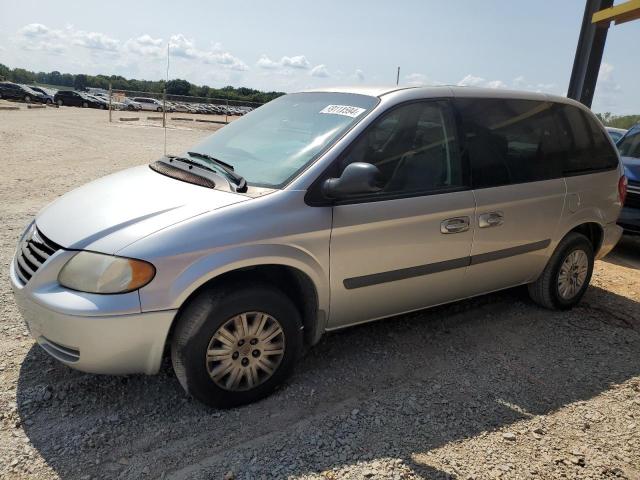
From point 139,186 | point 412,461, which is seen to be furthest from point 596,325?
point 139,186

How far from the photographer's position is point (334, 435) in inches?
110

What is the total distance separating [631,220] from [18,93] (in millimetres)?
46746

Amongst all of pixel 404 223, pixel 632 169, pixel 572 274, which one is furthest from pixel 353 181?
pixel 632 169

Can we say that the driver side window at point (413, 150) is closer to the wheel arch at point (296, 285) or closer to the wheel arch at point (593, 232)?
the wheel arch at point (296, 285)

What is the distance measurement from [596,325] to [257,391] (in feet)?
10.3

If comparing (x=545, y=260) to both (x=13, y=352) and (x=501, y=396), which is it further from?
(x=13, y=352)

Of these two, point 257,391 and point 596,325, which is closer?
point 257,391

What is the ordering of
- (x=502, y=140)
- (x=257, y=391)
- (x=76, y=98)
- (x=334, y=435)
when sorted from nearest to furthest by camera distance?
(x=334, y=435)
(x=257, y=391)
(x=502, y=140)
(x=76, y=98)

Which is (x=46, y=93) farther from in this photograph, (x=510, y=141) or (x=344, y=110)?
(x=510, y=141)

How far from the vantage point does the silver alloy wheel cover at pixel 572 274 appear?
4.59 metres

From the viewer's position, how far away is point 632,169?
23.7 ft

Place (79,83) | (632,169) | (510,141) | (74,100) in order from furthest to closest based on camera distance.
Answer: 1. (79,83)
2. (74,100)
3. (632,169)
4. (510,141)

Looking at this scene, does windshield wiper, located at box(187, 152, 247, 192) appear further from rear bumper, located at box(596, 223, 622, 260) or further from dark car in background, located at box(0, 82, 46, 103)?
dark car in background, located at box(0, 82, 46, 103)

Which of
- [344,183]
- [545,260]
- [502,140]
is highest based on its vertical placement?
[502,140]
